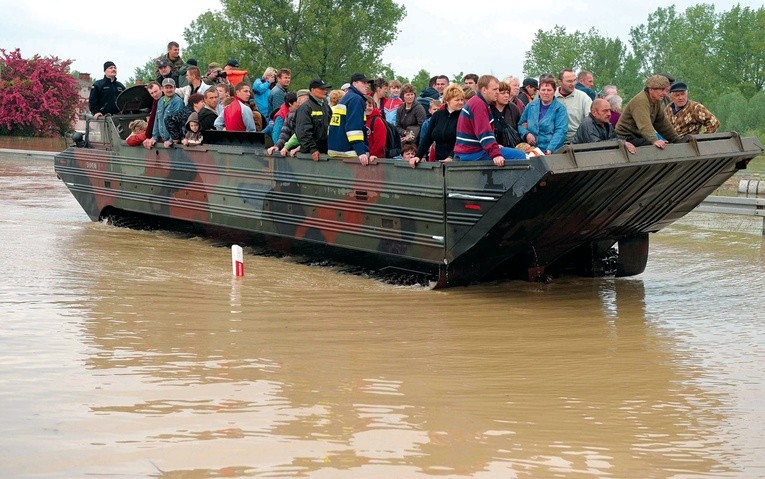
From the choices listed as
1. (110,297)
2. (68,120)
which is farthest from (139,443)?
(68,120)

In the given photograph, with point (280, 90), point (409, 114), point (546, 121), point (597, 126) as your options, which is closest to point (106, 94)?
point (280, 90)

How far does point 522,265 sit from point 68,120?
3235 cm

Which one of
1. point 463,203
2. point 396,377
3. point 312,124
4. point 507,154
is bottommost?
point 396,377

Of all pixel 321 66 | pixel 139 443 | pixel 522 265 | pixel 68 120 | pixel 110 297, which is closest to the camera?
pixel 139 443

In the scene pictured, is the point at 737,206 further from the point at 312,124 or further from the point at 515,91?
the point at 312,124

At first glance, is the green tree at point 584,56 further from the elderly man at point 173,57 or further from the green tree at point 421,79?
Answer: the elderly man at point 173,57

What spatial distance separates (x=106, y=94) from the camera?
1623 cm

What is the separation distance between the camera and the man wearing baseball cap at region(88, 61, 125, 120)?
1620 centimetres

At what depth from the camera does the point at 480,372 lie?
296 inches

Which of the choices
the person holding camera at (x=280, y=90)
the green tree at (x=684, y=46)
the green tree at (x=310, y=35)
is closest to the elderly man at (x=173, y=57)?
the person holding camera at (x=280, y=90)

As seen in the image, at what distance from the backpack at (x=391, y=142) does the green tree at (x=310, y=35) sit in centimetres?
3672

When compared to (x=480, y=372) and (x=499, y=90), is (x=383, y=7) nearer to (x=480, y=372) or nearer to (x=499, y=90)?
(x=499, y=90)

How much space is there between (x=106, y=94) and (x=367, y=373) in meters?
9.90

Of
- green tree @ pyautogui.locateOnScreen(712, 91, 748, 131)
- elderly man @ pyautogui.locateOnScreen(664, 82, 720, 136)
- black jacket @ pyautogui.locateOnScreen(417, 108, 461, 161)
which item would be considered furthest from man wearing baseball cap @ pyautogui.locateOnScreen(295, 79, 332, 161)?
green tree @ pyautogui.locateOnScreen(712, 91, 748, 131)
